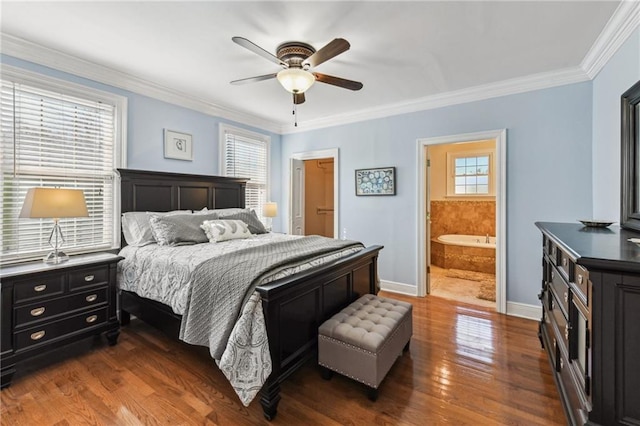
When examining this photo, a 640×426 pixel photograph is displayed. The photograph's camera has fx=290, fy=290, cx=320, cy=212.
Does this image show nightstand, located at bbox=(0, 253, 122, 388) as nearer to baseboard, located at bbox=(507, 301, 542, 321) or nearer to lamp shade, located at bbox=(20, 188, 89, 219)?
lamp shade, located at bbox=(20, 188, 89, 219)

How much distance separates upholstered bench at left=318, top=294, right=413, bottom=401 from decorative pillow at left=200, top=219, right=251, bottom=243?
147 centimetres

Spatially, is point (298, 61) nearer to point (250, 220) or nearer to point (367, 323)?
point (250, 220)

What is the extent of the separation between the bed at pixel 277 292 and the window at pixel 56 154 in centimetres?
25

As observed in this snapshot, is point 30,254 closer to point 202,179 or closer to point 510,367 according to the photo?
point 202,179

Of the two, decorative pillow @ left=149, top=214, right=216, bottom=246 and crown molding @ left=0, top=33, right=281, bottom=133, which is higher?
crown molding @ left=0, top=33, right=281, bottom=133

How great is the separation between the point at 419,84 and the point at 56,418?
13.6 ft

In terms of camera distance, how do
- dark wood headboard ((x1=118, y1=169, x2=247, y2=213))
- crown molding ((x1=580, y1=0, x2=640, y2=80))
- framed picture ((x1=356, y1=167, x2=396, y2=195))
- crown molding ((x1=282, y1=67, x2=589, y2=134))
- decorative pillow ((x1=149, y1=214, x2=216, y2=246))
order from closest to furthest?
crown molding ((x1=580, y1=0, x2=640, y2=80)) → decorative pillow ((x1=149, y1=214, x2=216, y2=246)) → crown molding ((x1=282, y1=67, x2=589, y2=134)) → dark wood headboard ((x1=118, y1=169, x2=247, y2=213)) → framed picture ((x1=356, y1=167, x2=396, y2=195))

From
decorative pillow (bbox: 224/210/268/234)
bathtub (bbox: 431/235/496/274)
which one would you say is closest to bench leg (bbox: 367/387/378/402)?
decorative pillow (bbox: 224/210/268/234)

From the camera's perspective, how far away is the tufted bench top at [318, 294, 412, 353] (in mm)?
1861

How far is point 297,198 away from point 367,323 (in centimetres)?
337

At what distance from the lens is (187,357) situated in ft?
7.79

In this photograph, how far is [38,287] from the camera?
84.7 inches

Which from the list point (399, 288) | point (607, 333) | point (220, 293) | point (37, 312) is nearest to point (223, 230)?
point (220, 293)

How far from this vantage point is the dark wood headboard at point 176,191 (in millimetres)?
3119
